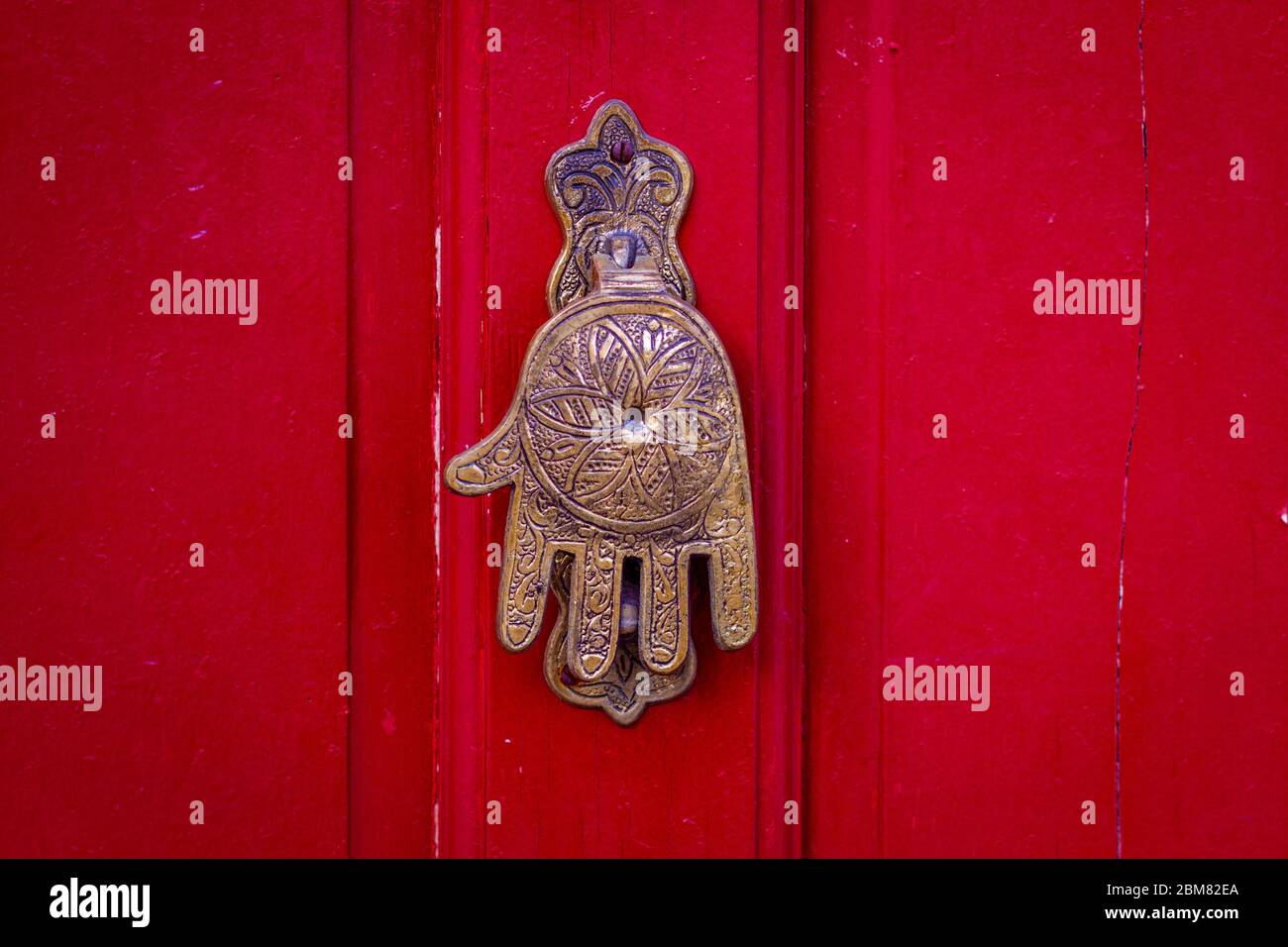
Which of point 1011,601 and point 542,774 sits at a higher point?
point 1011,601

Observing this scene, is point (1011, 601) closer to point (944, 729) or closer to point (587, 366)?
point (944, 729)

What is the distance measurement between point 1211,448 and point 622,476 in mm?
430

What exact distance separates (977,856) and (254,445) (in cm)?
59

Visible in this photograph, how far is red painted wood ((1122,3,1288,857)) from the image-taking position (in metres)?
0.67

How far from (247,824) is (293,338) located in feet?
1.12

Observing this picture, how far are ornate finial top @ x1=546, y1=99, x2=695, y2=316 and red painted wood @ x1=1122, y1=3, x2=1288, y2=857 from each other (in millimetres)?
344

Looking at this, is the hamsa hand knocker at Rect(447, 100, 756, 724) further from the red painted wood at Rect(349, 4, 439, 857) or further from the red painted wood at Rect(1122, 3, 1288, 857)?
the red painted wood at Rect(1122, 3, 1288, 857)

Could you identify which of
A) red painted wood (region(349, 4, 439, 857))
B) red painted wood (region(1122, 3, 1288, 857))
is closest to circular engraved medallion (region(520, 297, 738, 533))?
red painted wood (region(349, 4, 439, 857))

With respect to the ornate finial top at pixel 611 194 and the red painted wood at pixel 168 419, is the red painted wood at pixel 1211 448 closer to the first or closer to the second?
the ornate finial top at pixel 611 194

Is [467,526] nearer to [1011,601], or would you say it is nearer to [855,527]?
[855,527]

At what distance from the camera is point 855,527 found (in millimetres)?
684

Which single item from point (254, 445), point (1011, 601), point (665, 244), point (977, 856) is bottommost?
point (977, 856)

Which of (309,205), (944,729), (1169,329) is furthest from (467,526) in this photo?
(1169,329)

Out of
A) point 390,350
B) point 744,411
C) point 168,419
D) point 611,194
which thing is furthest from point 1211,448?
point 168,419
